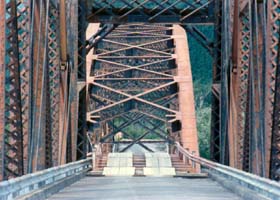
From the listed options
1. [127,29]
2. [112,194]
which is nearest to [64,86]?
[112,194]

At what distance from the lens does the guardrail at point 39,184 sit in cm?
802

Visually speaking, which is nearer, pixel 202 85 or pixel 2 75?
pixel 2 75

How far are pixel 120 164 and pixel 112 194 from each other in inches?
638

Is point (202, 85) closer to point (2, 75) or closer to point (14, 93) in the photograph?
point (14, 93)

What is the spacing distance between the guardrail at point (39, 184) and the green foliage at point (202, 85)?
60995mm

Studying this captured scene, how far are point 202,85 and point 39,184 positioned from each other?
84335 mm

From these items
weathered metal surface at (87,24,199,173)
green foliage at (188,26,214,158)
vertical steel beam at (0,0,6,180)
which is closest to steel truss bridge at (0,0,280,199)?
vertical steel beam at (0,0,6,180)

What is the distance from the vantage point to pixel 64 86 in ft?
56.9

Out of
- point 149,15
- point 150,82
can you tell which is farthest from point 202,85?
point 149,15

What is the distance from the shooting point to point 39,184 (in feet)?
33.6

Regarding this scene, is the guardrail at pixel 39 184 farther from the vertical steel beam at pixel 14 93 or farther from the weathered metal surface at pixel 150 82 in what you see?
the weathered metal surface at pixel 150 82

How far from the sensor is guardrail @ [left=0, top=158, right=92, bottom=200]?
8023mm

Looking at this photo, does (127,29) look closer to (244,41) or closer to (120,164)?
(120,164)

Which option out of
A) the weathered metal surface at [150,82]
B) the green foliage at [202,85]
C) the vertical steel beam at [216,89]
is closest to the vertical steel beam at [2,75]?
the vertical steel beam at [216,89]
